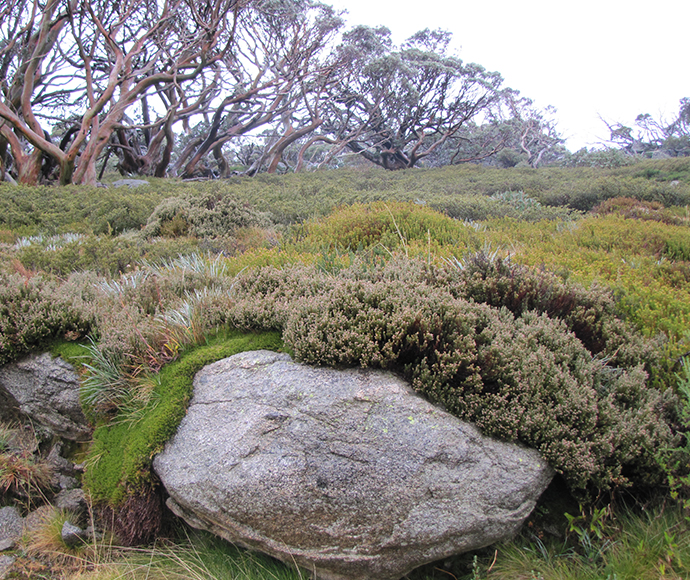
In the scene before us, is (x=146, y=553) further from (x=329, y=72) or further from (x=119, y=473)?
(x=329, y=72)

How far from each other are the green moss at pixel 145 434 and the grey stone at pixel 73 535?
0.85ft

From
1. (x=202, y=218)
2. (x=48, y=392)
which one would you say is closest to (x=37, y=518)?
(x=48, y=392)

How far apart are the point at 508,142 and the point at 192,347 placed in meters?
38.9

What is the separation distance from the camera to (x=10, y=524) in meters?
3.46

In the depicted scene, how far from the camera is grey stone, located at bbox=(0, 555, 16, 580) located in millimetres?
3048

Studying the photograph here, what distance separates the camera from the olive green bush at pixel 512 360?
274cm

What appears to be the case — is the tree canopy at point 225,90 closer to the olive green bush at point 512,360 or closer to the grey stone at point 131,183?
the grey stone at point 131,183

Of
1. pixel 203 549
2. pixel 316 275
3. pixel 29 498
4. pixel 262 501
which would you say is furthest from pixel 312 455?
pixel 29 498

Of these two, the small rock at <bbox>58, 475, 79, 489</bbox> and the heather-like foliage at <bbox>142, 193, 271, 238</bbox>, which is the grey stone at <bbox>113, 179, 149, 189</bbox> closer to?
the heather-like foliage at <bbox>142, 193, 271, 238</bbox>

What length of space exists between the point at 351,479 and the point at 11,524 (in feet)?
9.78

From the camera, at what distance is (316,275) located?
178 inches

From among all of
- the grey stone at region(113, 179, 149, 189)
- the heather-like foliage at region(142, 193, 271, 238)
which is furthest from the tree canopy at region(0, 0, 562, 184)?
the heather-like foliage at region(142, 193, 271, 238)

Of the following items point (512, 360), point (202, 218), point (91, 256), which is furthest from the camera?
point (202, 218)

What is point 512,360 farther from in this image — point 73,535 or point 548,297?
point 73,535
